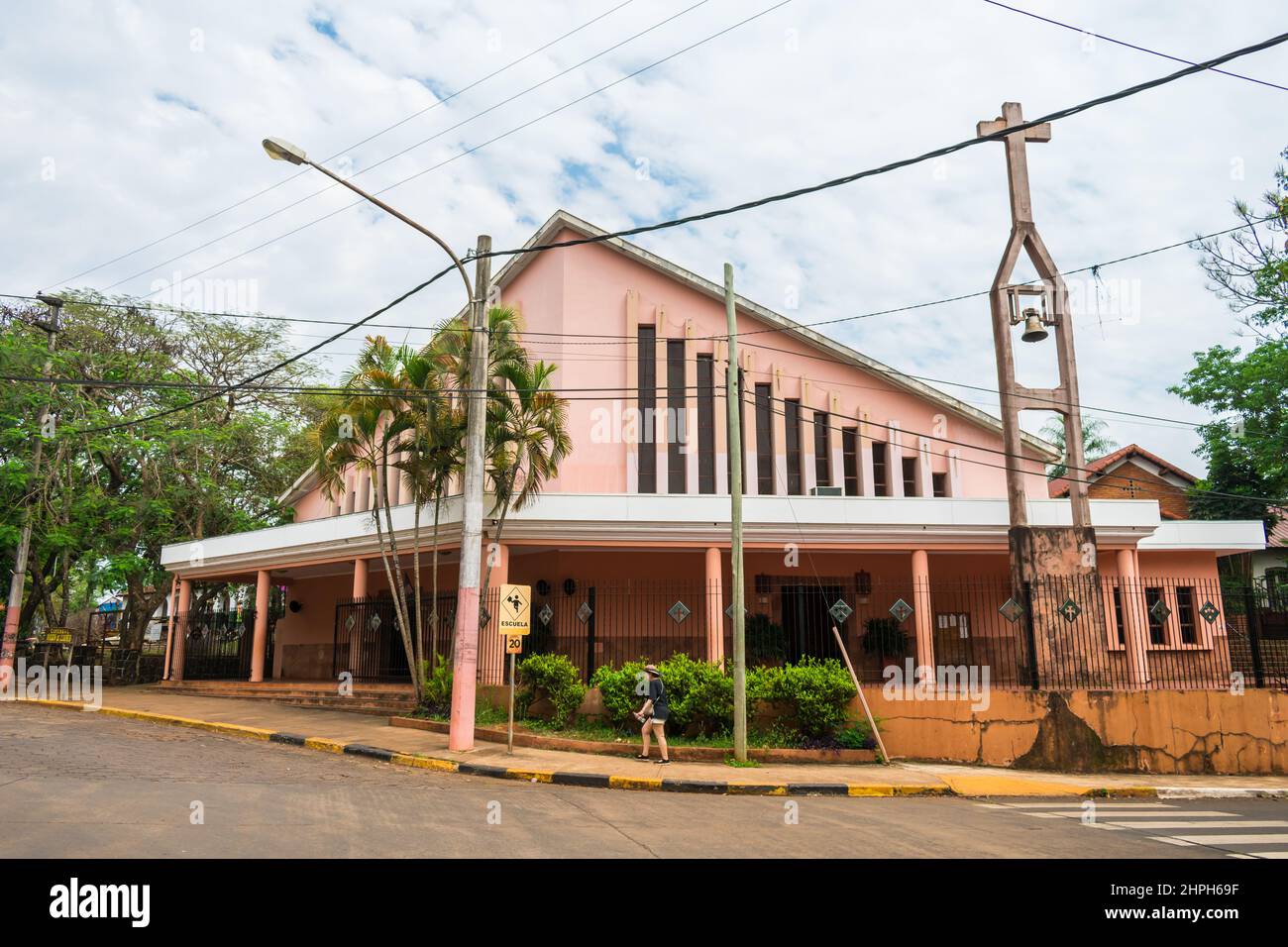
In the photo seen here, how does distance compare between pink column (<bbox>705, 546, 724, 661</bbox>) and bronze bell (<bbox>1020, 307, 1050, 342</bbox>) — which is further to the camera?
pink column (<bbox>705, 546, 724, 661</bbox>)

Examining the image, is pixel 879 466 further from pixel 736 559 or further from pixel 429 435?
pixel 429 435

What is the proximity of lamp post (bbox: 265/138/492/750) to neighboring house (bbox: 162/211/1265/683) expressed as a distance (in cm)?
285

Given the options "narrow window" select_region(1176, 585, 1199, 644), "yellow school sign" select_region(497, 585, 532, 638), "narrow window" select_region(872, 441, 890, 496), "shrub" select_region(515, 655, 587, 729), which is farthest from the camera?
"narrow window" select_region(872, 441, 890, 496)

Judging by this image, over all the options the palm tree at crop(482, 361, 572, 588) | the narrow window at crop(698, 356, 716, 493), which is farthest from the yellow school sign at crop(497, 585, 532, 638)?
the narrow window at crop(698, 356, 716, 493)

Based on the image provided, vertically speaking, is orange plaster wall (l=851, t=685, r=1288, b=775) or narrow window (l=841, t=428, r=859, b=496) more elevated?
narrow window (l=841, t=428, r=859, b=496)

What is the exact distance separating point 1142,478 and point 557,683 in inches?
1188

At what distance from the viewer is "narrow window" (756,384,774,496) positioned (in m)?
23.5

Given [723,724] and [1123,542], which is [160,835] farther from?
[1123,542]

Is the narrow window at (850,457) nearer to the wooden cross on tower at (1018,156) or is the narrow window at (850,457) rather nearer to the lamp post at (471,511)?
the wooden cross on tower at (1018,156)

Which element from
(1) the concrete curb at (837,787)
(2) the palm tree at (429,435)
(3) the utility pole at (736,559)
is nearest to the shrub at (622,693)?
(3) the utility pole at (736,559)

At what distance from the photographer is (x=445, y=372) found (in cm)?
1747

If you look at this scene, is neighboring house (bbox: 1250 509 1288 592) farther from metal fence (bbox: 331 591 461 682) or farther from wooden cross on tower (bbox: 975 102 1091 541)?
metal fence (bbox: 331 591 461 682)

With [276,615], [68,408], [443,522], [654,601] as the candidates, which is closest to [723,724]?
[654,601]

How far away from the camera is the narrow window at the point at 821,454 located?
2428cm
